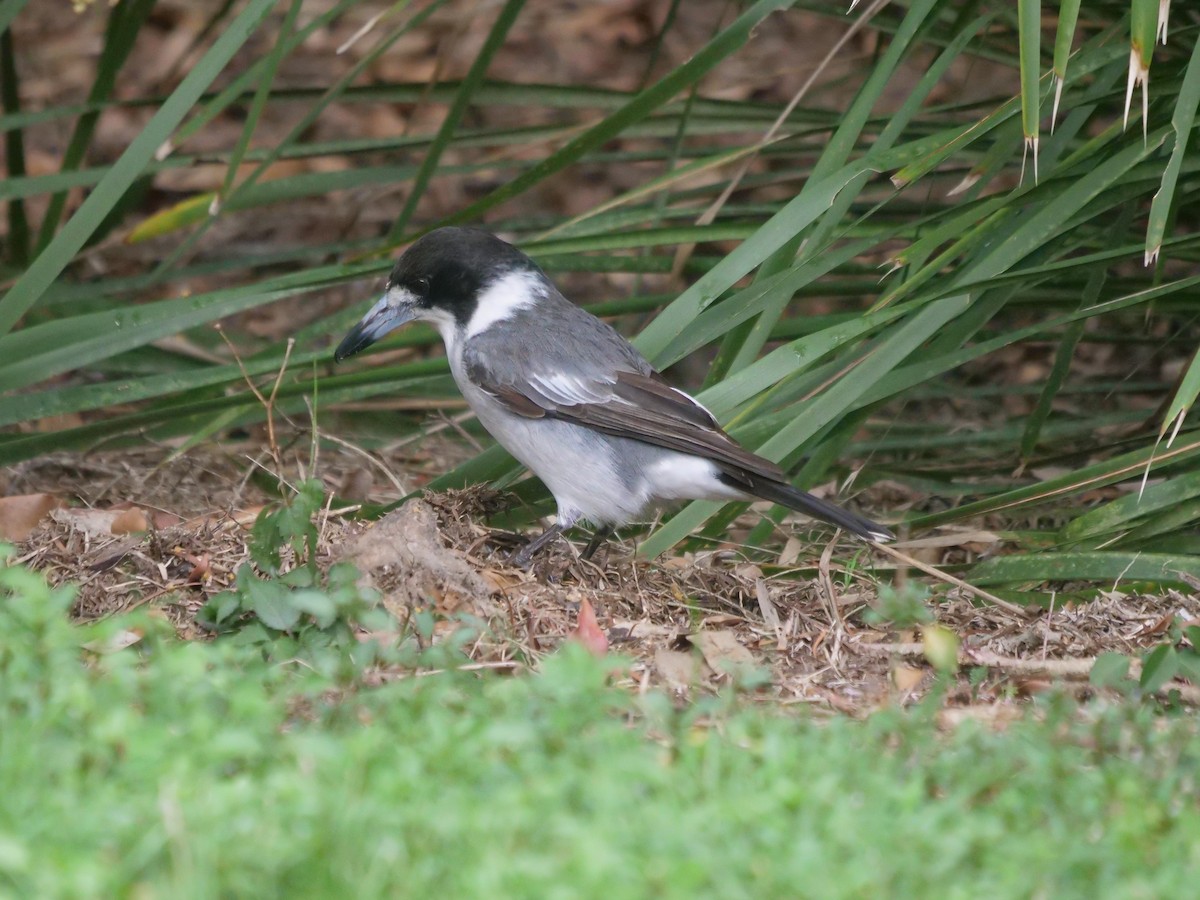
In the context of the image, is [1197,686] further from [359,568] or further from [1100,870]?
[359,568]

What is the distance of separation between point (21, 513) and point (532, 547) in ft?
5.38

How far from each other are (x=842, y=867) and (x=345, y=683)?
4.16 ft

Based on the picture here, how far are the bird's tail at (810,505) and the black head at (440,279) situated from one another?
1198 mm

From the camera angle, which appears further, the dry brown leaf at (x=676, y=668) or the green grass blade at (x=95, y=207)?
the green grass blade at (x=95, y=207)

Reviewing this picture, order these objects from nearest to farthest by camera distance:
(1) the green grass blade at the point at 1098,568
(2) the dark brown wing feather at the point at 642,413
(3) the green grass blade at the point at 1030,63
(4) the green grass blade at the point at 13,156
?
(3) the green grass blade at the point at 1030,63, (1) the green grass blade at the point at 1098,568, (2) the dark brown wing feather at the point at 642,413, (4) the green grass blade at the point at 13,156

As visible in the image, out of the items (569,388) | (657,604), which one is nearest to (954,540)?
(657,604)

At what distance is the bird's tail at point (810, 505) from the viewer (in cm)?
421

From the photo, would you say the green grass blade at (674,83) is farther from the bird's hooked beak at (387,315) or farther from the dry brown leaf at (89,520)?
the dry brown leaf at (89,520)

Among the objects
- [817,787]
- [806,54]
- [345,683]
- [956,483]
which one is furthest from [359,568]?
[806,54]

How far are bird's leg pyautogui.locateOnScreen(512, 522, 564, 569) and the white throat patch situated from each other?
2.55ft

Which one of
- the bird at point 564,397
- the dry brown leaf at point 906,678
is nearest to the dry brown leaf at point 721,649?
the dry brown leaf at point 906,678

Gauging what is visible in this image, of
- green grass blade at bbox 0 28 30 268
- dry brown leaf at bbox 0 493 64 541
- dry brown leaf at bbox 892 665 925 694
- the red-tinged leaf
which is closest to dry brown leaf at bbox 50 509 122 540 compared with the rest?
dry brown leaf at bbox 0 493 64 541

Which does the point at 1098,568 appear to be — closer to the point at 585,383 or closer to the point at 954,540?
the point at 954,540

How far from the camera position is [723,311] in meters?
4.35
